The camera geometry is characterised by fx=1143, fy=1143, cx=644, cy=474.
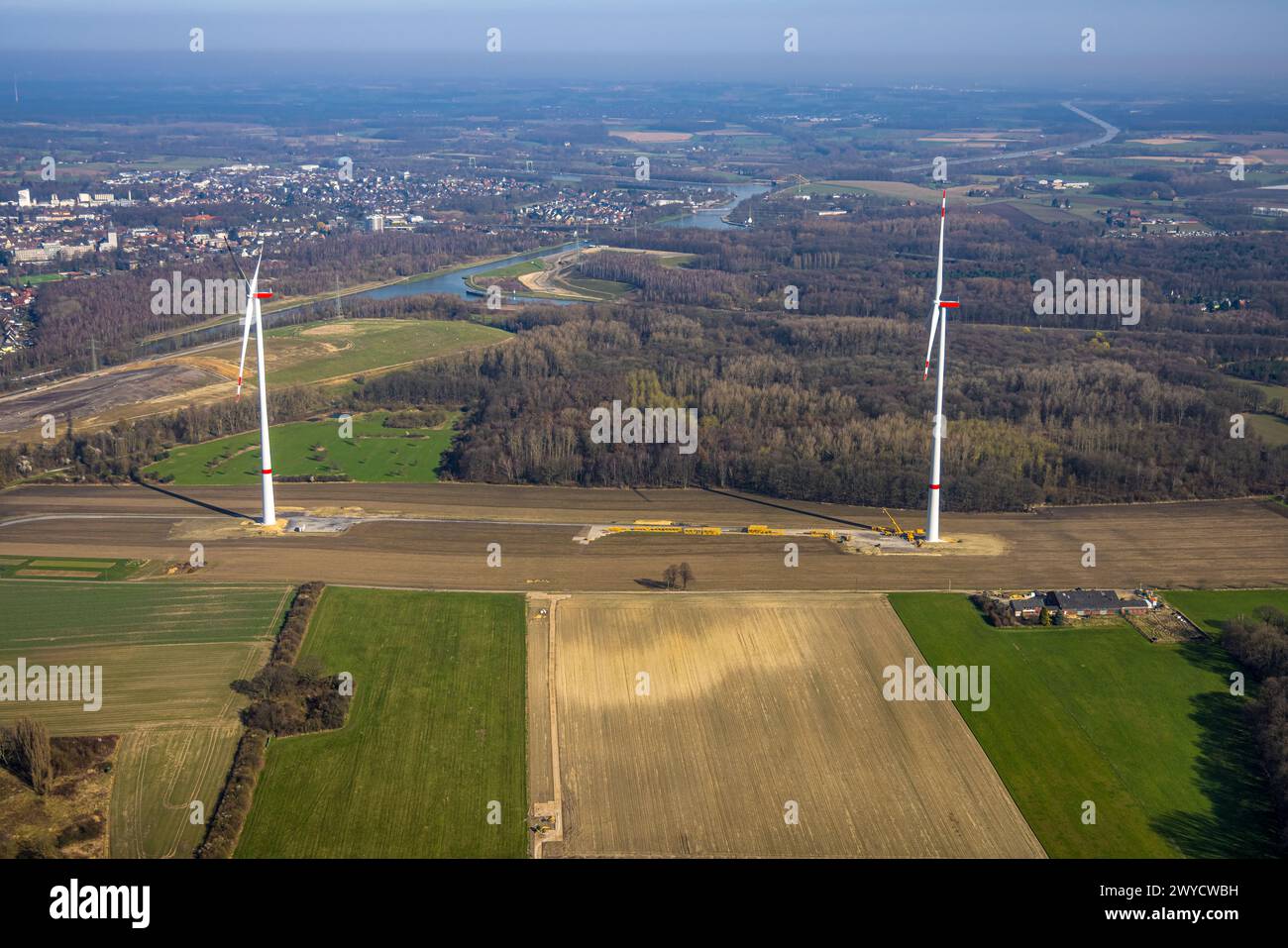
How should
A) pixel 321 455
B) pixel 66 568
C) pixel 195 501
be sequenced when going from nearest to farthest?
pixel 66 568 < pixel 195 501 < pixel 321 455

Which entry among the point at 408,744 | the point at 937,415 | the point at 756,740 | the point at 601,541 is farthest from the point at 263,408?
the point at 937,415

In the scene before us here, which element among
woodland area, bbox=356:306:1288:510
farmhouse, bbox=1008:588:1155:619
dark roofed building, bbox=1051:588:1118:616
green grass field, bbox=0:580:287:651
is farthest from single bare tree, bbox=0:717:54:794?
dark roofed building, bbox=1051:588:1118:616

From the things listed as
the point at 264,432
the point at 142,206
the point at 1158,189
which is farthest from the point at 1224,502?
the point at 142,206

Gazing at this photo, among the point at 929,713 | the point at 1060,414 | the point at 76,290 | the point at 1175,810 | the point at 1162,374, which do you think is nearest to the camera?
the point at 1175,810

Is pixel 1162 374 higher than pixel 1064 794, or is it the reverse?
pixel 1162 374

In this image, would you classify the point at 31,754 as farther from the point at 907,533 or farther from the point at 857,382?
the point at 857,382

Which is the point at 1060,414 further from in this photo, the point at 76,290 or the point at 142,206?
the point at 142,206
